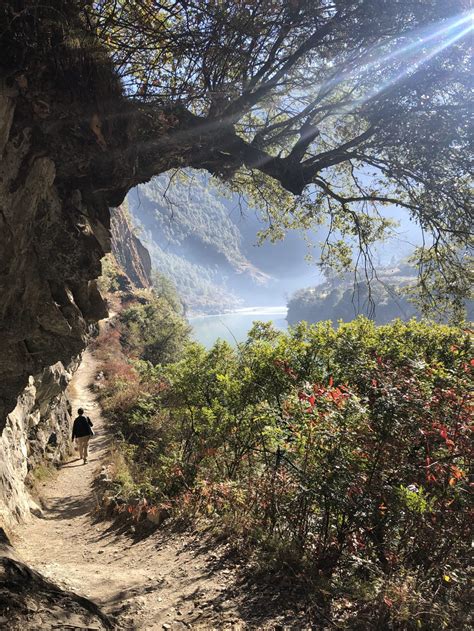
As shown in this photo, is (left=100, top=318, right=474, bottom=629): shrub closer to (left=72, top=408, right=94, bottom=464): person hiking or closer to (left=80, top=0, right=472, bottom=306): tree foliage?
(left=80, top=0, right=472, bottom=306): tree foliage

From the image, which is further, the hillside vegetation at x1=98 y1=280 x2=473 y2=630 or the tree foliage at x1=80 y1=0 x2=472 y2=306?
the tree foliage at x1=80 y1=0 x2=472 y2=306

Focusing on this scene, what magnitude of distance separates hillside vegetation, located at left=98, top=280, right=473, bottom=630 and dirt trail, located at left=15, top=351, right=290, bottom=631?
49cm

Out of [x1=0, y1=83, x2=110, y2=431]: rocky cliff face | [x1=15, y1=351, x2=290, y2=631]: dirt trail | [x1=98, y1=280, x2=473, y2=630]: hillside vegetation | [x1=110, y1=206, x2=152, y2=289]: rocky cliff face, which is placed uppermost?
[x1=110, y1=206, x2=152, y2=289]: rocky cliff face

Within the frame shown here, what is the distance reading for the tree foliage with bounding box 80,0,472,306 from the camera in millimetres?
5086

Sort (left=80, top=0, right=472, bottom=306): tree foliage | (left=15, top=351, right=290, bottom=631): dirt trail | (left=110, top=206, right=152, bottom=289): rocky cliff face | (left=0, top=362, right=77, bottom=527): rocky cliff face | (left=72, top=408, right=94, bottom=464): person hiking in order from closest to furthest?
(left=15, top=351, right=290, bottom=631): dirt trail < (left=80, top=0, right=472, bottom=306): tree foliage < (left=0, top=362, right=77, bottom=527): rocky cliff face < (left=72, top=408, right=94, bottom=464): person hiking < (left=110, top=206, right=152, bottom=289): rocky cliff face

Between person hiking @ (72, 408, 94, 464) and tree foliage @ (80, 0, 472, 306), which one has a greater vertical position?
tree foliage @ (80, 0, 472, 306)

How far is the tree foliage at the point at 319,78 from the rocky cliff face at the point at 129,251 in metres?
60.0

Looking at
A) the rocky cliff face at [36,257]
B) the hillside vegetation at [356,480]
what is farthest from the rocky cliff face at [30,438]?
the hillside vegetation at [356,480]

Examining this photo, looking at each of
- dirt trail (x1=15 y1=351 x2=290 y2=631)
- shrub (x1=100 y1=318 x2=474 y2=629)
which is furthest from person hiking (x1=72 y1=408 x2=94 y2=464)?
shrub (x1=100 y1=318 x2=474 y2=629)

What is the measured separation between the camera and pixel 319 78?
23.6 feet

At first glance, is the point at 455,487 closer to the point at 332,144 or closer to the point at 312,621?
the point at 312,621

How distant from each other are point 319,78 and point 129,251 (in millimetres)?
66373

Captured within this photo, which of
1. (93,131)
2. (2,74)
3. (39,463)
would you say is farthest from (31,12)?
(39,463)

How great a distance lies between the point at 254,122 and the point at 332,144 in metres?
2.08
